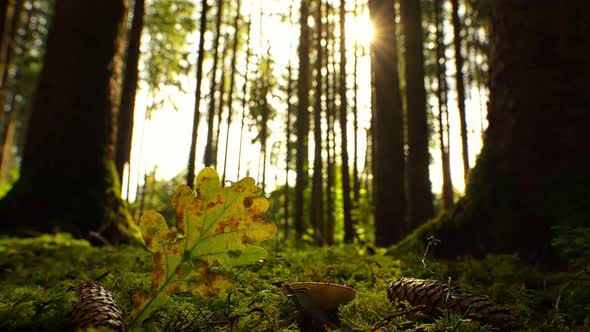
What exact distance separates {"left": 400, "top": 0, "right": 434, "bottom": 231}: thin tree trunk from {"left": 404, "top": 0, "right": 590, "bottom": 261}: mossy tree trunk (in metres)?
5.12

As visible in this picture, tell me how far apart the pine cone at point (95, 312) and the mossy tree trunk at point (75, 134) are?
3.98 m

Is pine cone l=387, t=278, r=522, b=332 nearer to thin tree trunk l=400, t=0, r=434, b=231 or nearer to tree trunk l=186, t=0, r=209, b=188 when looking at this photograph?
thin tree trunk l=400, t=0, r=434, b=231

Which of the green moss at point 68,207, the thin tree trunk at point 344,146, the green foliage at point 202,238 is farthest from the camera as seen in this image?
the thin tree trunk at point 344,146

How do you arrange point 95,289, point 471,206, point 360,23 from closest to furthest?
point 95,289 < point 471,206 < point 360,23

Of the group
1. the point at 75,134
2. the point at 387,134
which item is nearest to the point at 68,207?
the point at 75,134

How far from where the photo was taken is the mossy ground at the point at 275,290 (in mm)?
1688

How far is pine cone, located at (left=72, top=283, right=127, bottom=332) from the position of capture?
146cm

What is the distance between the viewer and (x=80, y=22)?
5945 millimetres

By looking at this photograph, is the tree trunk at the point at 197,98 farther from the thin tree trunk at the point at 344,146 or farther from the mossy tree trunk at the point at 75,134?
the mossy tree trunk at the point at 75,134

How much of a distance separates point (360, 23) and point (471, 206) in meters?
11.9

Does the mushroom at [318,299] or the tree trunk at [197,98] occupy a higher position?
the tree trunk at [197,98]

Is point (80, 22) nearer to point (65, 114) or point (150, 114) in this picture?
point (65, 114)

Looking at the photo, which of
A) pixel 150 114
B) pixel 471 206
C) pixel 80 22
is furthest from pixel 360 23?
pixel 150 114

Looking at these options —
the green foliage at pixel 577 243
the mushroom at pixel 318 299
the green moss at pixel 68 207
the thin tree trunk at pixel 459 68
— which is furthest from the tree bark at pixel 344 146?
the mushroom at pixel 318 299
